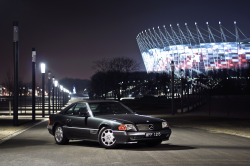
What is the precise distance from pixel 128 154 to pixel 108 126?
134 cm

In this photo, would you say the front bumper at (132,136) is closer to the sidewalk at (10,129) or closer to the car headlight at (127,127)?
the car headlight at (127,127)

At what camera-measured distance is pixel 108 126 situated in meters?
12.7

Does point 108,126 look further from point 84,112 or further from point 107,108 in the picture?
point 107,108

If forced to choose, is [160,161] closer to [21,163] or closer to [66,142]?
[21,163]

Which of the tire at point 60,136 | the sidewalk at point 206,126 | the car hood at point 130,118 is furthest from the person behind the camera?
the sidewalk at point 206,126

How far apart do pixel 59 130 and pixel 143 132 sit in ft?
10.4

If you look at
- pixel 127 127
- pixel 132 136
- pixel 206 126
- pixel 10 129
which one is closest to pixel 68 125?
pixel 127 127

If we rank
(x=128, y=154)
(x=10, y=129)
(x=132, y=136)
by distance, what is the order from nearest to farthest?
(x=128, y=154)
(x=132, y=136)
(x=10, y=129)

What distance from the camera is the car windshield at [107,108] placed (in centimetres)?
1370

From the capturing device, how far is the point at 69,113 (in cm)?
1455

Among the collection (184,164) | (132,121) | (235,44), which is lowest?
(184,164)

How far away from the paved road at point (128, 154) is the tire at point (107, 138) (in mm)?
192

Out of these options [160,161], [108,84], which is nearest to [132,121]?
[160,161]

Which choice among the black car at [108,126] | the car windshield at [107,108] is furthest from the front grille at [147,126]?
the car windshield at [107,108]
